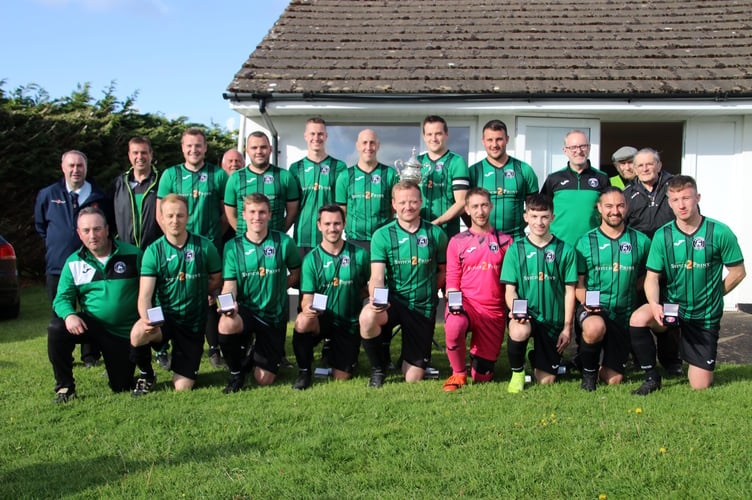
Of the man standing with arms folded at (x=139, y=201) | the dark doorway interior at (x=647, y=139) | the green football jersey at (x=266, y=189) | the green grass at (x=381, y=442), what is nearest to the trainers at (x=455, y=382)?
the green grass at (x=381, y=442)

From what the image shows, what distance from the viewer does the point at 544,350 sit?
5.05 meters

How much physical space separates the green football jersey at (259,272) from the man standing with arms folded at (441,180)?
1487 mm

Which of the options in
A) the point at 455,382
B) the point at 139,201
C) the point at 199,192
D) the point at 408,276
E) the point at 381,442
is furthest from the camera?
the point at 139,201

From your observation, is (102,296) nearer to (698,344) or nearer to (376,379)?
(376,379)

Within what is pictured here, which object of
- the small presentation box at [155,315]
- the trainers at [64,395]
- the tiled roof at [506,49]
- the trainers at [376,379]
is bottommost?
the trainers at [64,395]

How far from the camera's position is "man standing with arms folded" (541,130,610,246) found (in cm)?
571

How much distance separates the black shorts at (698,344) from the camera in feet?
15.7

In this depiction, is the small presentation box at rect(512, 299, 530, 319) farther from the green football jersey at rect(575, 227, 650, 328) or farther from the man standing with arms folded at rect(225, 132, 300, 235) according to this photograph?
the man standing with arms folded at rect(225, 132, 300, 235)

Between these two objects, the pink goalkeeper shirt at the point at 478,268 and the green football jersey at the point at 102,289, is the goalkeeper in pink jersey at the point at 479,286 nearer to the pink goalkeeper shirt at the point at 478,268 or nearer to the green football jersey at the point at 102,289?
the pink goalkeeper shirt at the point at 478,268

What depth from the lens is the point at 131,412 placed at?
14.5ft

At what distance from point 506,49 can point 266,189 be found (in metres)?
5.20

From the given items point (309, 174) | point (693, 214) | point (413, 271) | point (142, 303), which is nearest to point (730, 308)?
point (693, 214)

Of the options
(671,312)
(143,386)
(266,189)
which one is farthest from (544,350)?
(143,386)

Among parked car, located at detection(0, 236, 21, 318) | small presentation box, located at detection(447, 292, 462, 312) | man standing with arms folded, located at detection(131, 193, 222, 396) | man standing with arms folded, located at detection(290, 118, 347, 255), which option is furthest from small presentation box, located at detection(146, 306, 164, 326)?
parked car, located at detection(0, 236, 21, 318)
